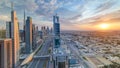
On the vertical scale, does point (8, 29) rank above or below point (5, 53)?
above

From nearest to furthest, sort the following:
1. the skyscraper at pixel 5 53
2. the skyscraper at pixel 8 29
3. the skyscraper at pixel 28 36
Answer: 1. the skyscraper at pixel 5 53
2. the skyscraper at pixel 8 29
3. the skyscraper at pixel 28 36

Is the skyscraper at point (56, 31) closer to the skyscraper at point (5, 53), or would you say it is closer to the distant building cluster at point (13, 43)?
the distant building cluster at point (13, 43)

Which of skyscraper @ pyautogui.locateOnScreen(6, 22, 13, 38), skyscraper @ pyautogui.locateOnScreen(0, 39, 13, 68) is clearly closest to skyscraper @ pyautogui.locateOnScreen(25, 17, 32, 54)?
skyscraper @ pyautogui.locateOnScreen(6, 22, 13, 38)

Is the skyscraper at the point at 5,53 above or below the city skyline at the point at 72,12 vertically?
below

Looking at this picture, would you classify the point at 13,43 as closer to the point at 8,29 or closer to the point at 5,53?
the point at 8,29

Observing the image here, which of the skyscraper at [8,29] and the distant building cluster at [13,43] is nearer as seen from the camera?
the distant building cluster at [13,43]

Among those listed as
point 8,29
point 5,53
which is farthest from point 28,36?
point 5,53

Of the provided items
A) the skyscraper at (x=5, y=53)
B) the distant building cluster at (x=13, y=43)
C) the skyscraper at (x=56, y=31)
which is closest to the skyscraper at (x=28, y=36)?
the distant building cluster at (x=13, y=43)

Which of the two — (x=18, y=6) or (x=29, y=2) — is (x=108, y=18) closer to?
(x=29, y=2)

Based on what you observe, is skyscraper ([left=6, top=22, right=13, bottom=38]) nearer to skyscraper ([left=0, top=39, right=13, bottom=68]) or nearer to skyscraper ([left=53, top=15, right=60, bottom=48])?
skyscraper ([left=0, top=39, right=13, bottom=68])
